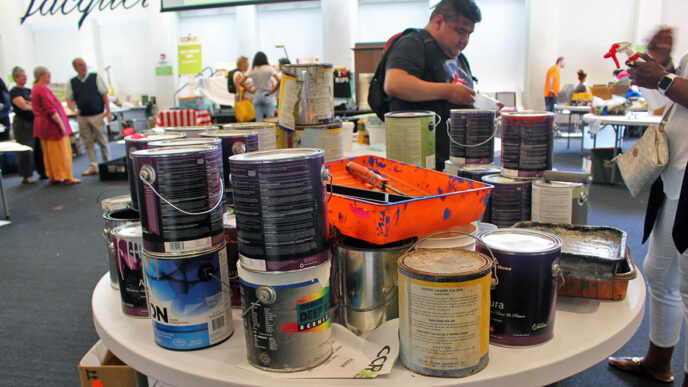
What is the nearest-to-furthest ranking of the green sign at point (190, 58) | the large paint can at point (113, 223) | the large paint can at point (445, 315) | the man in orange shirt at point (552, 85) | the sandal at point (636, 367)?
the large paint can at point (445, 315)
the large paint can at point (113, 223)
the sandal at point (636, 367)
the green sign at point (190, 58)
the man in orange shirt at point (552, 85)

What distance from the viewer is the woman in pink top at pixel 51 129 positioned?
234 inches

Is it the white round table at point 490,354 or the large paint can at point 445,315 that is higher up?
the large paint can at point 445,315

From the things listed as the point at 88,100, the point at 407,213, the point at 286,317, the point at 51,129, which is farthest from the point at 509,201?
the point at 88,100

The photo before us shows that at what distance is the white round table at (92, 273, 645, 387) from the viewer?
0.79 m

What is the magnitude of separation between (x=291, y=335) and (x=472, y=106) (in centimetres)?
146

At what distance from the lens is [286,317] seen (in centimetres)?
79

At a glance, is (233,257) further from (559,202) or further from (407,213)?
(559,202)

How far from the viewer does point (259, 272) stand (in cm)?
79

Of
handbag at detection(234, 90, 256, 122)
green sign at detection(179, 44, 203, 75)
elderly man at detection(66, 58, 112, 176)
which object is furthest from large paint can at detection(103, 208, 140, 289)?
green sign at detection(179, 44, 203, 75)

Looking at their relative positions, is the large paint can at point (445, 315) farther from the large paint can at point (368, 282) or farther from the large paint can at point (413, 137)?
the large paint can at point (413, 137)

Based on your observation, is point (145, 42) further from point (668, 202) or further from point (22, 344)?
point (668, 202)

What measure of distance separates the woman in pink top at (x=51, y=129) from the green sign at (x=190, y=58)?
371 cm

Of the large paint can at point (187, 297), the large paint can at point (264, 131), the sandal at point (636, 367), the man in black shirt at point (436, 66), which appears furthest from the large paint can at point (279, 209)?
the sandal at point (636, 367)

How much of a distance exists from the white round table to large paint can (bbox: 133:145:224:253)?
189 millimetres
